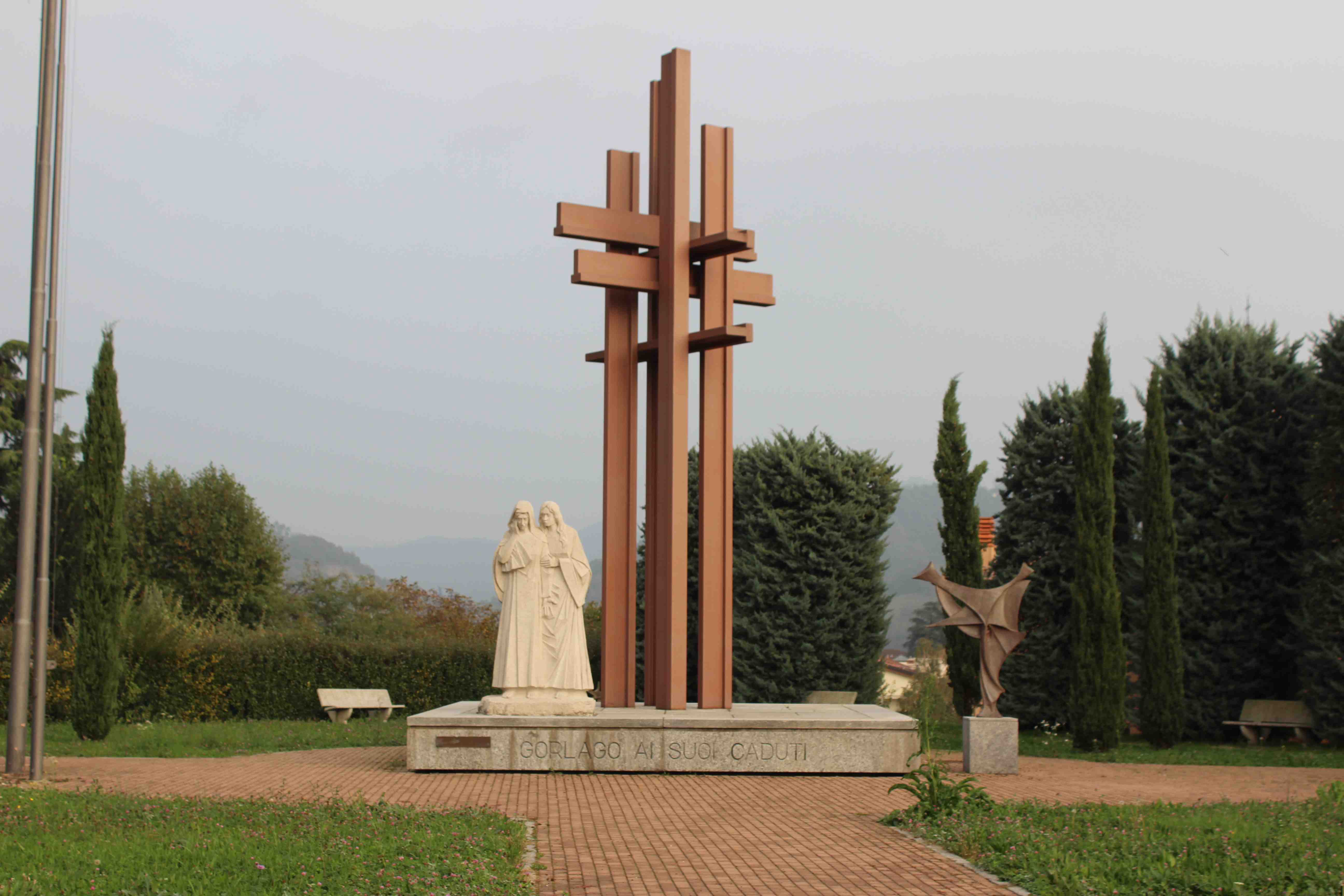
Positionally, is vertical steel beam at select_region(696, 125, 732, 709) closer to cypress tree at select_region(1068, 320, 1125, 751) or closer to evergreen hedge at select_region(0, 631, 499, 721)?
cypress tree at select_region(1068, 320, 1125, 751)

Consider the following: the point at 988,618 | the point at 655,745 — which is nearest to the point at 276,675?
the point at 655,745

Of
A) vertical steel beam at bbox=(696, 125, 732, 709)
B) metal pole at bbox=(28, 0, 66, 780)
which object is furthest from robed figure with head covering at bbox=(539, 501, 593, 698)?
metal pole at bbox=(28, 0, 66, 780)

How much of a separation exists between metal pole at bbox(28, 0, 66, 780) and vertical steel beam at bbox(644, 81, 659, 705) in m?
5.91

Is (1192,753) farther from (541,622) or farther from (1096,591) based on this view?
(541,622)

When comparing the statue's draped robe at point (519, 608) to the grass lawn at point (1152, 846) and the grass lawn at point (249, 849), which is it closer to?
the grass lawn at point (249, 849)

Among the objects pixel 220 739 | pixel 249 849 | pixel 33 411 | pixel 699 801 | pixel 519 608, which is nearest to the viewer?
pixel 249 849

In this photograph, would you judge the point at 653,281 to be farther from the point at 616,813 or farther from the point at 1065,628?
the point at 1065,628

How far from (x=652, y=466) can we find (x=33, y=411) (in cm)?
627

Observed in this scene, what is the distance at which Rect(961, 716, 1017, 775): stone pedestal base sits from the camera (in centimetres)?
1268

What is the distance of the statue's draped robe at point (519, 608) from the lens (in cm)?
1298

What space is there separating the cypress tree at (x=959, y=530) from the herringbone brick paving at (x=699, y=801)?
118 inches

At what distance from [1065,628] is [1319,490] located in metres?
3.84

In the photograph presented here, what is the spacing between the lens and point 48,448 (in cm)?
1191

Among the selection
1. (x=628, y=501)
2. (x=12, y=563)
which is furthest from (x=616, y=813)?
(x=12, y=563)
